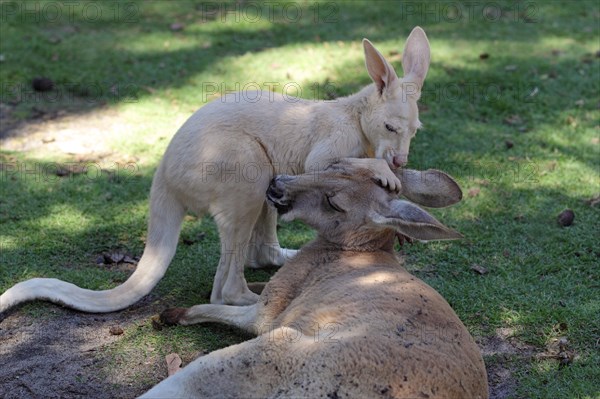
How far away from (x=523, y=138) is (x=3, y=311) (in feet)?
14.2

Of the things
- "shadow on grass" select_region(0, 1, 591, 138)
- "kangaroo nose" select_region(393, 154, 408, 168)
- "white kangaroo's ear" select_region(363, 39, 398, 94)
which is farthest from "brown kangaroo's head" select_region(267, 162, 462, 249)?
"shadow on grass" select_region(0, 1, 591, 138)

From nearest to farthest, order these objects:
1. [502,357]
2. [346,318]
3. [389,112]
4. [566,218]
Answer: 1. [346,318]
2. [502,357]
3. [389,112]
4. [566,218]

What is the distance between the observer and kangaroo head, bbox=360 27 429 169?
459 centimetres

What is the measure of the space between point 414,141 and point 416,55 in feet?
5.70

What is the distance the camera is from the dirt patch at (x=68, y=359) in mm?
3760

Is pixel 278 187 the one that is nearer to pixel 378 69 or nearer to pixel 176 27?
pixel 378 69

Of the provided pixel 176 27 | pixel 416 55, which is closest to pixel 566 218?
pixel 416 55

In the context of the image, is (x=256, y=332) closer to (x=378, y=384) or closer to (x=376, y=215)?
(x=376, y=215)

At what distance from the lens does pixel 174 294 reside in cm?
471

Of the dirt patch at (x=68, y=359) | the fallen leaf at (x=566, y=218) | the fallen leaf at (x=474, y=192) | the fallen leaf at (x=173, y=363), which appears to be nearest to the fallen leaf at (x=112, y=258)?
the dirt patch at (x=68, y=359)

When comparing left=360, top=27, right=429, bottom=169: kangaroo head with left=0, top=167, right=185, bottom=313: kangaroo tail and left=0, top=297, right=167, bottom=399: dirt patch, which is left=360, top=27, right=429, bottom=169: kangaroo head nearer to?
left=0, top=167, right=185, bottom=313: kangaroo tail

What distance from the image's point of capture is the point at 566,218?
5465mm

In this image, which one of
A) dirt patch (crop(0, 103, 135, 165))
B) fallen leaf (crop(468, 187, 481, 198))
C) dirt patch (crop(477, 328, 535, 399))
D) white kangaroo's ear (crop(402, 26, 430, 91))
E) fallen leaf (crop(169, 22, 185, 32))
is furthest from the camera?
fallen leaf (crop(169, 22, 185, 32))

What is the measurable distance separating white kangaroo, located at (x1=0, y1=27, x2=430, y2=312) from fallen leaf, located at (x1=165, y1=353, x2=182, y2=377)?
0.45 metres
